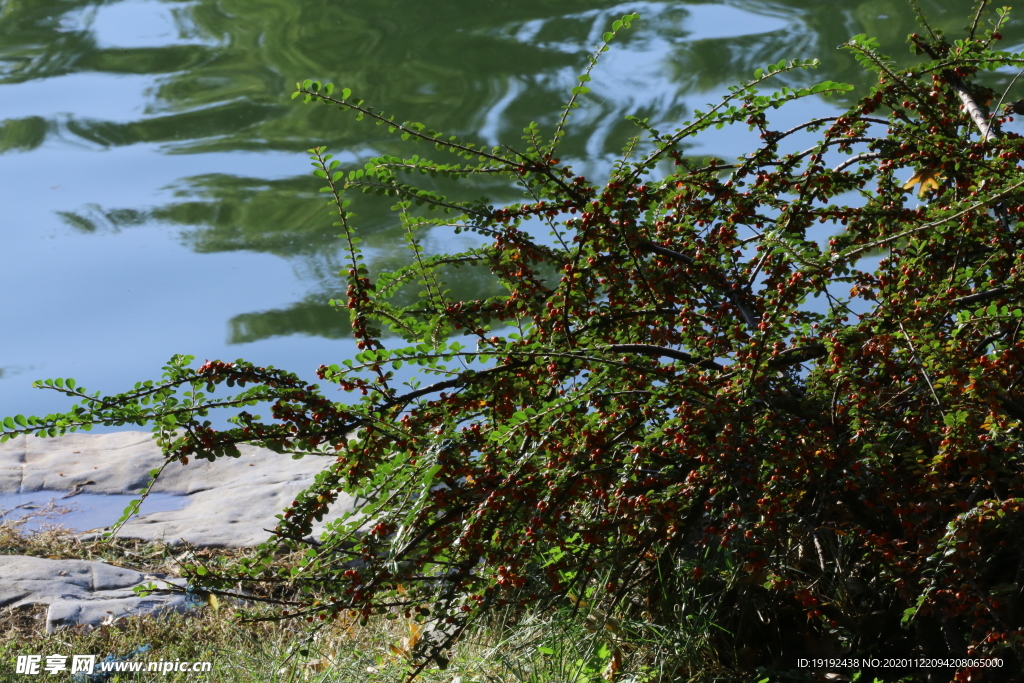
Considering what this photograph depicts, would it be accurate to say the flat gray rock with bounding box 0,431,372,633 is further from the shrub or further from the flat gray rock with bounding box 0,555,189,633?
the shrub

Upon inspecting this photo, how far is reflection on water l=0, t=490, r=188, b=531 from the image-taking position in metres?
4.48

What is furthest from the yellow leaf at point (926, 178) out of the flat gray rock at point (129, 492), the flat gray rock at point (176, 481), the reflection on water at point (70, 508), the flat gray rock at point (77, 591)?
the reflection on water at point (70, 508)

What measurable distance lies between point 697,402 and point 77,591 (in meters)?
2.95

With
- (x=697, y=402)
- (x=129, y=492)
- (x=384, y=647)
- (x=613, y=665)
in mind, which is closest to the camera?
(x=697, y=402)

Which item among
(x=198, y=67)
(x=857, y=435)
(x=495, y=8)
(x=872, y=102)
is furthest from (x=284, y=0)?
(x=857, y=435)

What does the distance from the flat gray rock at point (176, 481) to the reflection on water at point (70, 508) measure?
0.21 feet

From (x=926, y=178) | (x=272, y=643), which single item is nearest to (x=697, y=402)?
(x=926, y=178)

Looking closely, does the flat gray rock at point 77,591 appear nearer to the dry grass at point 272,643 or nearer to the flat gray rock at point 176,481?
the dry grass at point 272,643

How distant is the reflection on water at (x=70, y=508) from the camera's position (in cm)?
448

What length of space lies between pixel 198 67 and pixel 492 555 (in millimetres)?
7042

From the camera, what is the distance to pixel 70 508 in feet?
15.3

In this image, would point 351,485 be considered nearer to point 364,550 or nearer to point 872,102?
point 364,550

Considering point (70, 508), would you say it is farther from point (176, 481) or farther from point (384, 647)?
point (384, 647)

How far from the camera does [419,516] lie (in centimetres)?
198
